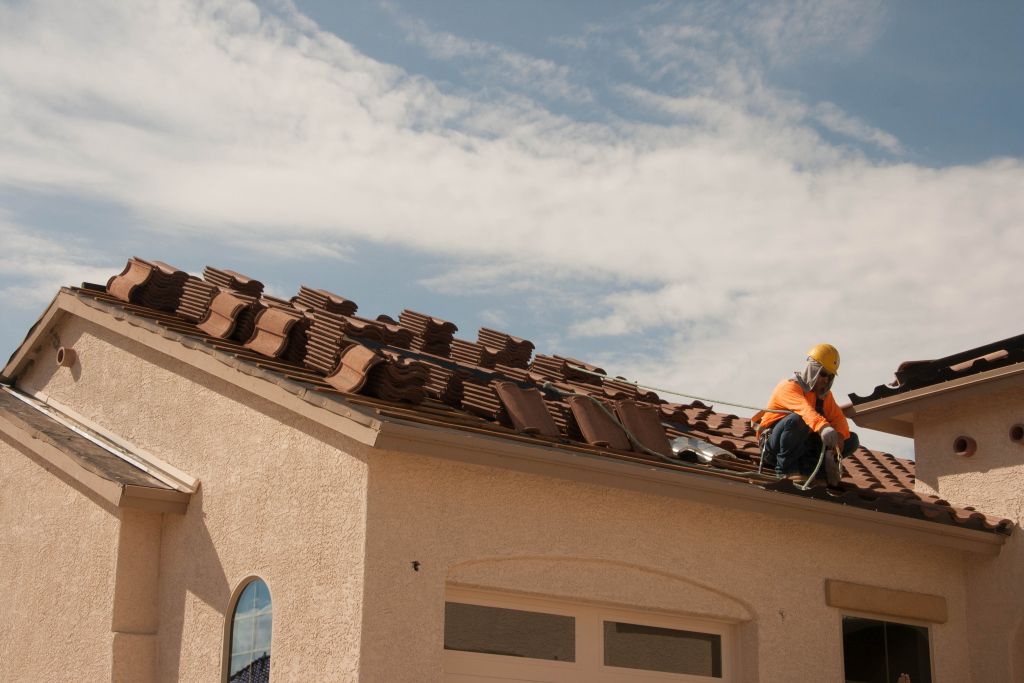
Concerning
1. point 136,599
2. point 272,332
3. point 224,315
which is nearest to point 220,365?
point 272,332

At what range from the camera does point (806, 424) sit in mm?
11133

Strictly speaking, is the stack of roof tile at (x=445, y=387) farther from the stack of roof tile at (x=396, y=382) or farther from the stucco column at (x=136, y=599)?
the stucco column at (x=136, y=599)

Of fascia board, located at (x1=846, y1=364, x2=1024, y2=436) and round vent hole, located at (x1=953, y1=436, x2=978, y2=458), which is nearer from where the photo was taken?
fascia board, located at (x1=846, y1=364, x2=1024, y2=436)

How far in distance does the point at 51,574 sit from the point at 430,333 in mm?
4241

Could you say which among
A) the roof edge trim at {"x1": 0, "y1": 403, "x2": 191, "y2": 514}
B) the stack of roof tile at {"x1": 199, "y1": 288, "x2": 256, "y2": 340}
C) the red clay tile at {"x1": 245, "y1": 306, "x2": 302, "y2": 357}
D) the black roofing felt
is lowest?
the roof edge trim at {"x1": 0, "y1": 403, "x2": 191, "y2": 514}

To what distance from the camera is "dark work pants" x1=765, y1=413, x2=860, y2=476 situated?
36.4ft

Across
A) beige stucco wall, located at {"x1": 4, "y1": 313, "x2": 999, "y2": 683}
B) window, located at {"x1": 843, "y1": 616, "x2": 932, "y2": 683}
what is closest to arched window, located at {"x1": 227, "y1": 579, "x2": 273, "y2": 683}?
beige stucco wall, located at {"x1": 4, "y1": 313, "x2": 999, "y2": 683}

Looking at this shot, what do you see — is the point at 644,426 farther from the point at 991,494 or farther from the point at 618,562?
the point at 991,494

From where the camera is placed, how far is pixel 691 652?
9797mm

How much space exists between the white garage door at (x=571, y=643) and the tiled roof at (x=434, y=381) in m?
1.16

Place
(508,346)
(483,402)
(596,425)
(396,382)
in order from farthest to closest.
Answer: (508,346), (596,425), (483,402), (396,382)

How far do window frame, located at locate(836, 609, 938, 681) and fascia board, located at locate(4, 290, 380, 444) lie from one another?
476cm

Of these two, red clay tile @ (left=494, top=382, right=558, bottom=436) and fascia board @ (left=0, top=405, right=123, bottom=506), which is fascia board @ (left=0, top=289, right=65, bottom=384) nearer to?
fascia board @ (left=0, top=405, right=123, bottom=506)

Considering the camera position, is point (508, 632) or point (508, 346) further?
point (508, 346)
